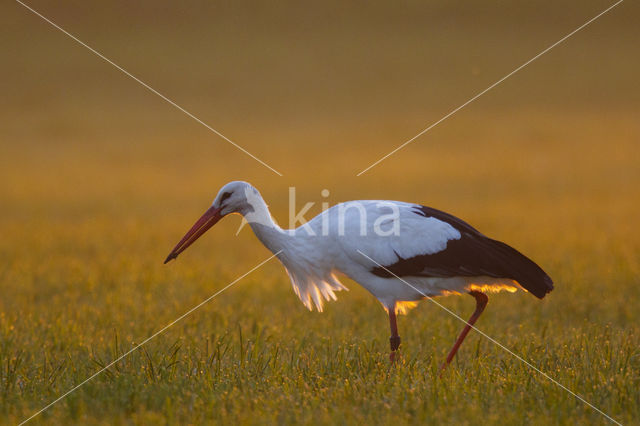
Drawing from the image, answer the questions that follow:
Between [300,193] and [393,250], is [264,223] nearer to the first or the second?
[393,250]

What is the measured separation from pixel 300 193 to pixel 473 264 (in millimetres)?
15184

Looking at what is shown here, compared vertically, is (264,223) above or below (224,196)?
below

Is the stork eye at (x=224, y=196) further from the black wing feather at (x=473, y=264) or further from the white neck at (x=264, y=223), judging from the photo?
the black wing feather at (x=473, y=264)

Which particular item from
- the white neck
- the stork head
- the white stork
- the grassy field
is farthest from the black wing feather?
the stork head

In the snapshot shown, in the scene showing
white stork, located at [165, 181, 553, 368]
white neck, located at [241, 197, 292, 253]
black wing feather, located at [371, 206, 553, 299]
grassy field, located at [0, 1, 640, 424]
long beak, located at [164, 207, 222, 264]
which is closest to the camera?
grassy field, located at [0, 1, 640, 424]

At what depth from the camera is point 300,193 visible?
21031 mm

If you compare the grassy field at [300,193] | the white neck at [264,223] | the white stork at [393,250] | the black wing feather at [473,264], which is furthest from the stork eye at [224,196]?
the black wing feather at [473,264]

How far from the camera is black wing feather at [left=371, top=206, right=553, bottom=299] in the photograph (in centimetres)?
589

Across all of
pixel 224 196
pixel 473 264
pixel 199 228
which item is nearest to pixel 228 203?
pixel 224 196

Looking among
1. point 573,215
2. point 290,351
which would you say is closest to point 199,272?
point 290,351

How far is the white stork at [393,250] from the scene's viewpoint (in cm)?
604

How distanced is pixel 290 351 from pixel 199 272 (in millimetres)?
5094

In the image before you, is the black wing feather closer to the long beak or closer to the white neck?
the white neck

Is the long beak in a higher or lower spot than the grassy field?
higher
